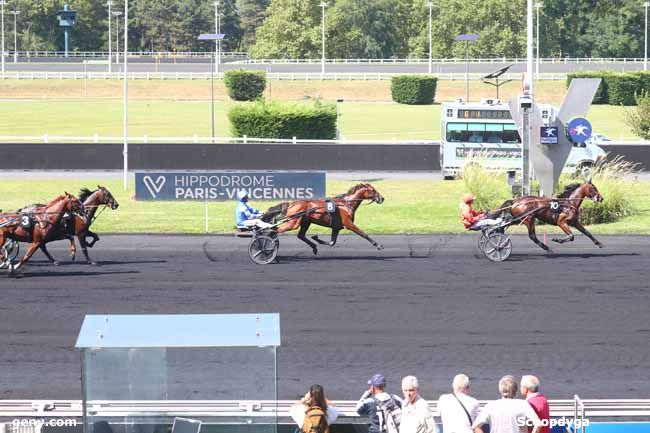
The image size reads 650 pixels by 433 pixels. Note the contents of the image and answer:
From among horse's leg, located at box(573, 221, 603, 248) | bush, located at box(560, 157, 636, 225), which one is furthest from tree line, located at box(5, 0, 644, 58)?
horse's leg, located at box(573, 221, 603, 248)

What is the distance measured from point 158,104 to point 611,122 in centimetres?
2771

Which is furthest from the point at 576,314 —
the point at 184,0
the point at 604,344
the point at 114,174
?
the point at 184,0

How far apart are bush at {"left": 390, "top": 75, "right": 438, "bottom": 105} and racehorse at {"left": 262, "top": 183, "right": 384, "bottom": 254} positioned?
50573mm

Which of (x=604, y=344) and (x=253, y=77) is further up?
(x=253, y=77)

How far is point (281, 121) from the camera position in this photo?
135 ft

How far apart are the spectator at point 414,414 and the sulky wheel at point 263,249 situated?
11536 millimetres

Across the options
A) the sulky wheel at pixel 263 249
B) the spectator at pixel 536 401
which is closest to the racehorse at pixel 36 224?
A: the sulky wheel at pixel 263 249

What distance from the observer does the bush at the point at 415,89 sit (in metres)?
70.7

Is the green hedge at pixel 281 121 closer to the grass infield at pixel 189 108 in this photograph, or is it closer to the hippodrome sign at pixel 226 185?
the grass infield at pixel 189 108

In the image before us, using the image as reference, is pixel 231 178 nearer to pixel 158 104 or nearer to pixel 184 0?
pixel 158 104

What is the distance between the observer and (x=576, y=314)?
52.1 ft

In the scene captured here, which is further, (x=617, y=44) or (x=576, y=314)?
(x=617, y=44)

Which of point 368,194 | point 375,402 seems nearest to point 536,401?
point 375,402

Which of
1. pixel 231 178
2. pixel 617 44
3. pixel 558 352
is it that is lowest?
pixel 558 352
